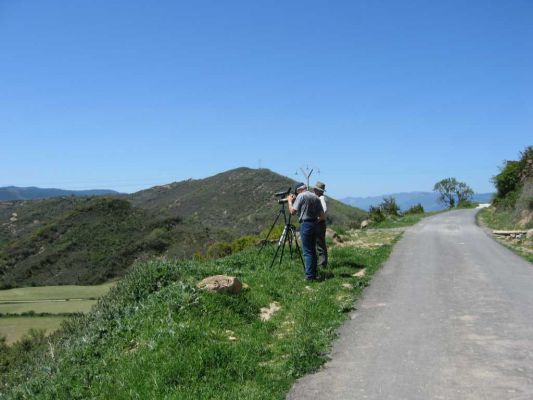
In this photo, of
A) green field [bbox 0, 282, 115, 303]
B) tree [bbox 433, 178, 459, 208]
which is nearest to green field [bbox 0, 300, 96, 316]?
green field [bbox 0, 282, 115, 303]

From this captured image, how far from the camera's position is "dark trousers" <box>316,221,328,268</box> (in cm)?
1235

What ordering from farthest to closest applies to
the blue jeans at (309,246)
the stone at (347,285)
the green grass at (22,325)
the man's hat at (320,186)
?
the green grass at (22,325) → the man's hat at (320,186) → the blue jeans at (309,246) → the stone at (347,285)

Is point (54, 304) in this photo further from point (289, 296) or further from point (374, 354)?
point (374, 354)

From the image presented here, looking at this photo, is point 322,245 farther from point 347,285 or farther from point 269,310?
point 269,310

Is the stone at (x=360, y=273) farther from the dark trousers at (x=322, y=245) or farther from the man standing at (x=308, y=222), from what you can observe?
the man standing at (x=308, y=222)

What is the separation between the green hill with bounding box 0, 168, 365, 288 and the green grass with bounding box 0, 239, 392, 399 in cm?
4556

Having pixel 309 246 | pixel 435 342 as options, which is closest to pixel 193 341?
pixel 435 342

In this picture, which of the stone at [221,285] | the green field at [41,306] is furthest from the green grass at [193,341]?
the green field at [41,306]

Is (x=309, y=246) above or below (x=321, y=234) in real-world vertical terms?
below

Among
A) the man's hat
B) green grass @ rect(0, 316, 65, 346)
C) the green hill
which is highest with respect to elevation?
the man's hat

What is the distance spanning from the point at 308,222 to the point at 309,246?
1.95ft

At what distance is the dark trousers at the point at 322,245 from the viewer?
12.4 metres

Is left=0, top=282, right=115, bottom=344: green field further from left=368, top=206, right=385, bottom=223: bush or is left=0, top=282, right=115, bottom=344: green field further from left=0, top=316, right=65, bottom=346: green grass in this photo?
left=368, top=206, right=385, bottom=223: bush

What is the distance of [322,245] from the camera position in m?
12.8
